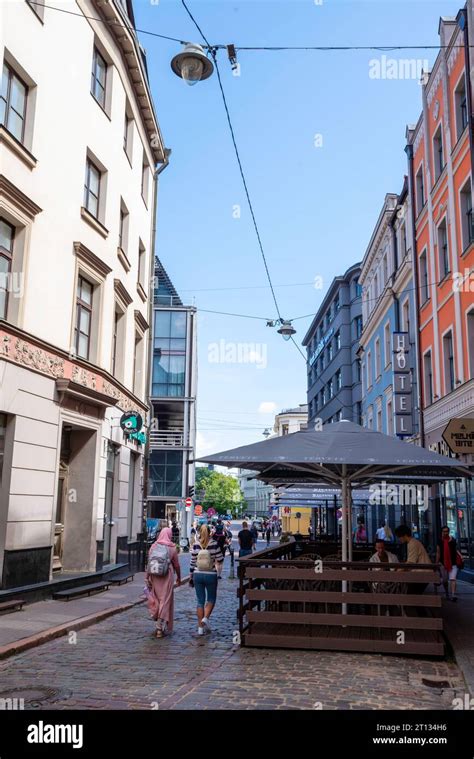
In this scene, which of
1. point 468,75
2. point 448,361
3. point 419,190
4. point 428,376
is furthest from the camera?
point 419,190

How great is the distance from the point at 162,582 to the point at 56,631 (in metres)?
1.66

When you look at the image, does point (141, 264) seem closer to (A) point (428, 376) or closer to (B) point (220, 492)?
(A) point (428, 376)

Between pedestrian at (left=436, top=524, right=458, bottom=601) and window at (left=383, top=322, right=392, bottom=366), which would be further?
window at (left=383, top=322, right=392, bottom=366)

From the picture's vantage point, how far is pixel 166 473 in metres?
49.4

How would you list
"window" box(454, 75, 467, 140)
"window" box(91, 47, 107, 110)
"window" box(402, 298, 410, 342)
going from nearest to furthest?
"window" box(91, 47, 107, 110) < "window" box(454, 75, 467, 140) < "window" box(402, 298, 410, 342)

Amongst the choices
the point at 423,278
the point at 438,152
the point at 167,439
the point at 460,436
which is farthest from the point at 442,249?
the point at 167,439

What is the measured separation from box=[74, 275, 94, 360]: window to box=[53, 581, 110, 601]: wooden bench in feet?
16.7

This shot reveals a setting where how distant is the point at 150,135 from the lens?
2206 cm

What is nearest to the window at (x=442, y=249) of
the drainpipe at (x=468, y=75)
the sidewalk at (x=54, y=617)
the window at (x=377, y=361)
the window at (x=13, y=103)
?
the drainpipe at (x=468, y=75)

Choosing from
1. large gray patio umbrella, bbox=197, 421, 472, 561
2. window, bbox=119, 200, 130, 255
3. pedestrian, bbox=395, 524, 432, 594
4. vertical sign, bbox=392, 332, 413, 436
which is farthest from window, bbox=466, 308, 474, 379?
window, bbox=119, 200, 130, 255

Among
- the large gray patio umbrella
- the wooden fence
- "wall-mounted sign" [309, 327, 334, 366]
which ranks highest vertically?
"wall-mounted sign" [309, 327, 334, 366]

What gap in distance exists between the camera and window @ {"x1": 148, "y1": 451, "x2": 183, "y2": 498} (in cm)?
4903

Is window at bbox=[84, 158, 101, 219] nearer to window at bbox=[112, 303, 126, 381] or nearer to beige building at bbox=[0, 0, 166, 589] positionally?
beige building at bbox=[0, 0, 166, 589]

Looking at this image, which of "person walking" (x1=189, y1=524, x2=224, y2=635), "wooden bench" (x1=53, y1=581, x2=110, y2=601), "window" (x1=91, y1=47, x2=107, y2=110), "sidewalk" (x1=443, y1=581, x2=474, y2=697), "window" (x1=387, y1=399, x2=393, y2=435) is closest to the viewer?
"sidewalk" (x1=443, y1=581, x2=474, y2=697)
